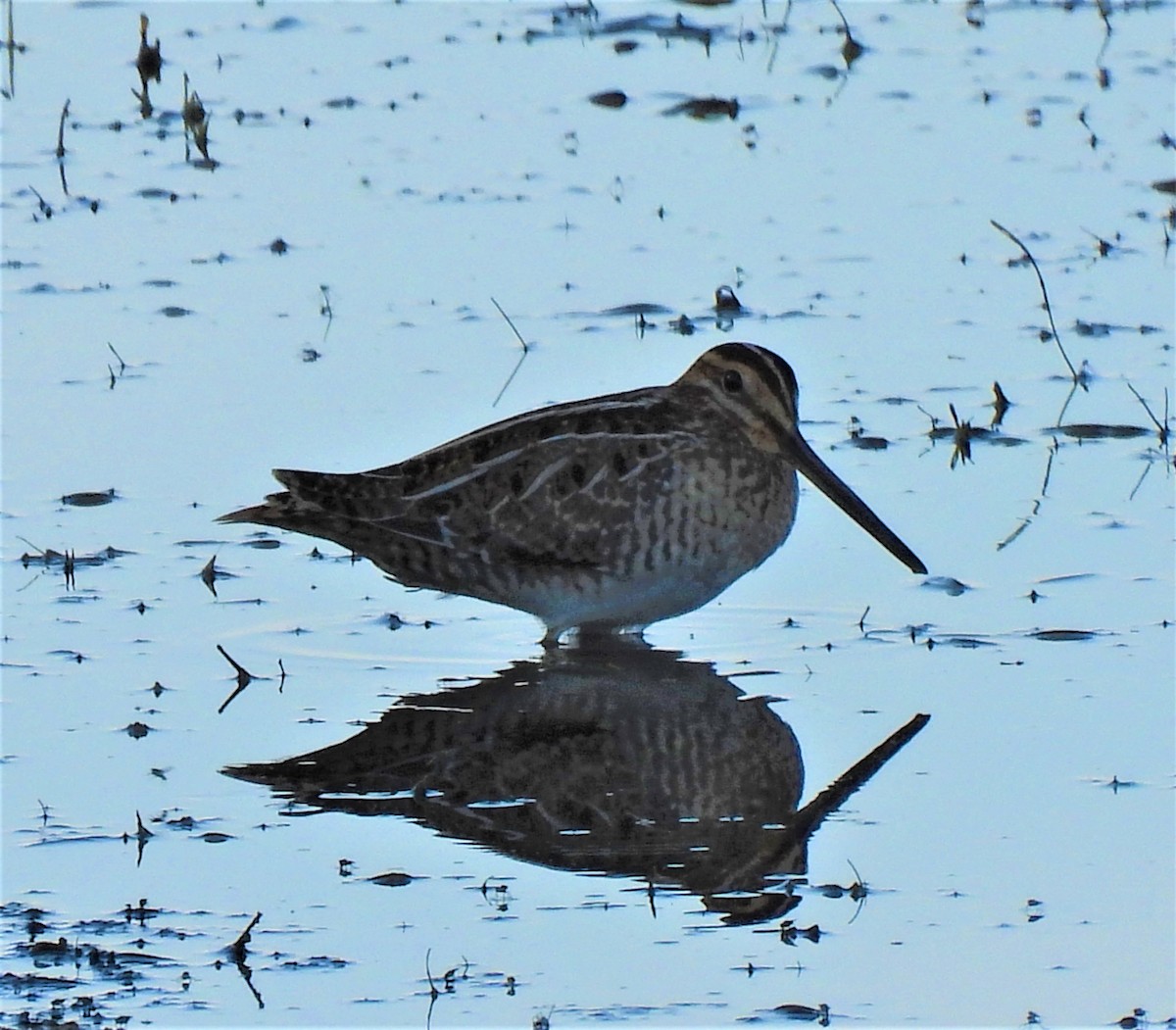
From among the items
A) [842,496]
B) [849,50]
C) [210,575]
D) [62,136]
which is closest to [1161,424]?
[842,496]

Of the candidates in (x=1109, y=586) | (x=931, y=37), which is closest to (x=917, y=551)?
(x=1109, y=586)

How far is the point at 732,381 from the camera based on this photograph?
29.3ft

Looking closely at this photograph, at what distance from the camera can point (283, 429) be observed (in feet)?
34.1

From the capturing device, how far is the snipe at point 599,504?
28.3 ft

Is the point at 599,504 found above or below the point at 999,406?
above

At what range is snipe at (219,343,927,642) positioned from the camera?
8.62 m

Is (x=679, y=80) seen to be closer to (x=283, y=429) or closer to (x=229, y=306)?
(x=229, y=306)

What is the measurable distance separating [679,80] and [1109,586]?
781 centimetres

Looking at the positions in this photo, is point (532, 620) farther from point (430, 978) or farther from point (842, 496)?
point (430, 978)

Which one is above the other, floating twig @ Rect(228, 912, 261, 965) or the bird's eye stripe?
the bird's eye stripe

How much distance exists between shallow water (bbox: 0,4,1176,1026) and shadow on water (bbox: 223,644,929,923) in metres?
0.02

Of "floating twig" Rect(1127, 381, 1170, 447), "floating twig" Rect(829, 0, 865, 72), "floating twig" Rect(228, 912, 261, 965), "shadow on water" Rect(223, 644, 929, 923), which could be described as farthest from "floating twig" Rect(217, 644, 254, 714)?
"floating twig" Rect(829, 0, 865, 72)

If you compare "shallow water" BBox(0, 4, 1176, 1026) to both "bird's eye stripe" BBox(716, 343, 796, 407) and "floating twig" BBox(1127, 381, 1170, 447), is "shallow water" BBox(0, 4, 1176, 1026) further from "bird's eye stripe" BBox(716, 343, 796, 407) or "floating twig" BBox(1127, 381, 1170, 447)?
"bird's eye stripe" BBox(716, 343, 796, 407)

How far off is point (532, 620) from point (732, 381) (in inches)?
38.3
